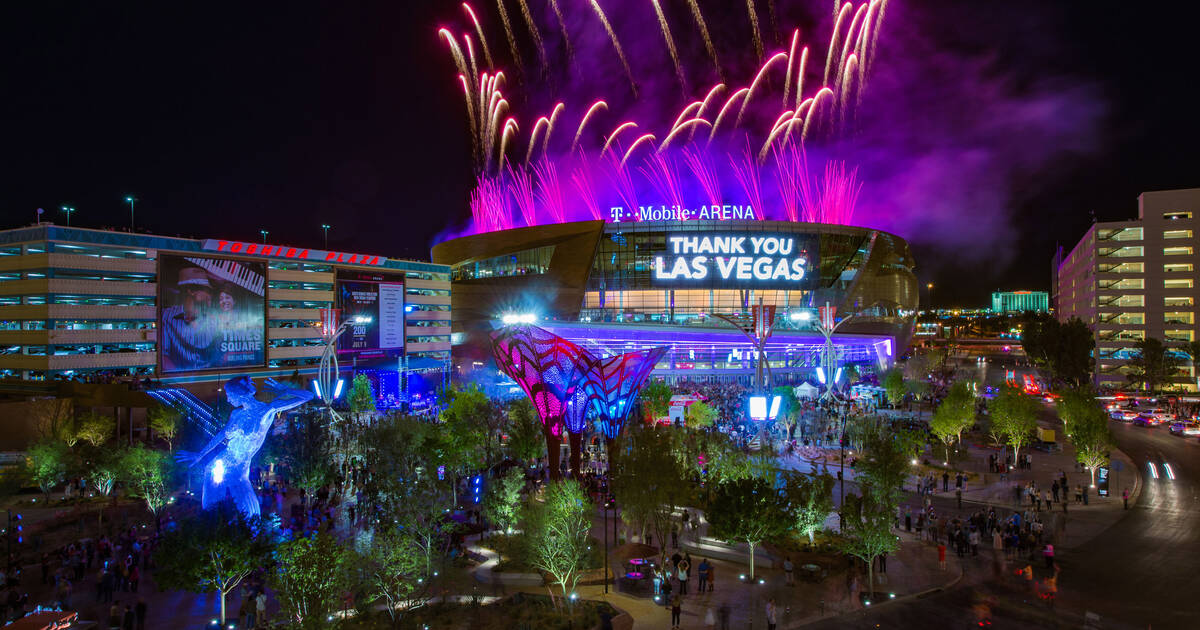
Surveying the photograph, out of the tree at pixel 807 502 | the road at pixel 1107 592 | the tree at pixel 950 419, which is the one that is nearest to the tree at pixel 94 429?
the tree at pixel 807 502

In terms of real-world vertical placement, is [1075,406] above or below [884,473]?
above

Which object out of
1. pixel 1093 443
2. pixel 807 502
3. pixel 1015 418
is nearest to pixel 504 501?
pixel 807 502

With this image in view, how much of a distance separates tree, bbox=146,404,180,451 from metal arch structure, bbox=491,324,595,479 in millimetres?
21857

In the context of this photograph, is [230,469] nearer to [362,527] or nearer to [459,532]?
[362,527]

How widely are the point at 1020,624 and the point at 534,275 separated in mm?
74062

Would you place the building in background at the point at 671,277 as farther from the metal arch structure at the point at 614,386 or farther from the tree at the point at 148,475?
the tree at the point at 148,475

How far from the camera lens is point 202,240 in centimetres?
5797

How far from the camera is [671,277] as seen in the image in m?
87.5

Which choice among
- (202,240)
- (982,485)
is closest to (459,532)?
(982,485)

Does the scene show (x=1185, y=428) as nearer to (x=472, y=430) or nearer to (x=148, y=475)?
(x=472, y=430)

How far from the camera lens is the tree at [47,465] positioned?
3069 centimetres

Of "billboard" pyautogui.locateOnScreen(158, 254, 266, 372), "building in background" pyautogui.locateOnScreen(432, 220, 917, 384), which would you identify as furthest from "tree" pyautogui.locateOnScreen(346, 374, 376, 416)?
"building in background" pyautogui.locateOnScreen(432, 220, 917, 384)

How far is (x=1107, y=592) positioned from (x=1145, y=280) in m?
81.9

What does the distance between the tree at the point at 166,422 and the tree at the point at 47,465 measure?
6.24 metres
